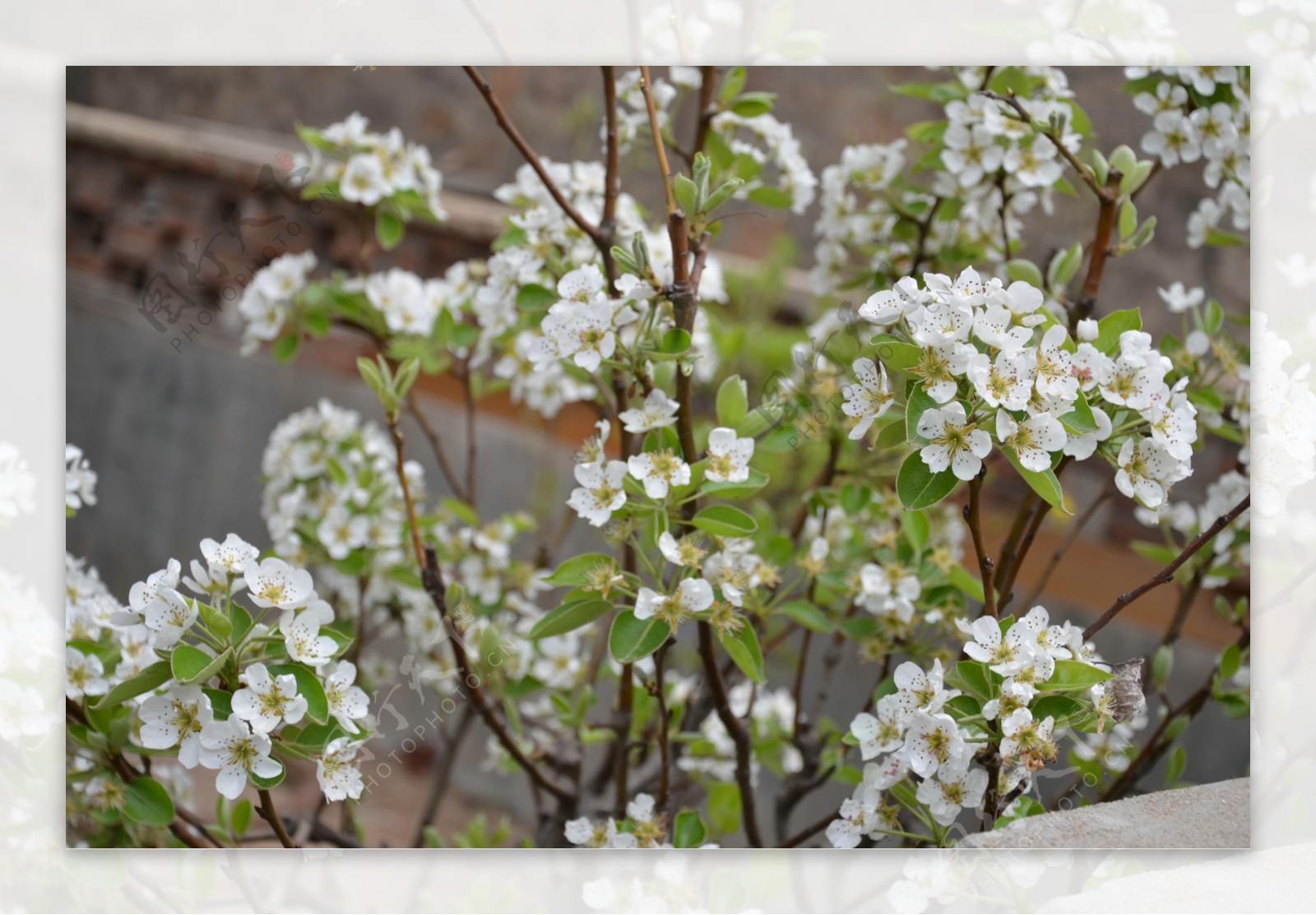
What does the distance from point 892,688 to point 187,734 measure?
58 cm

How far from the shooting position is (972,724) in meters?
0.86

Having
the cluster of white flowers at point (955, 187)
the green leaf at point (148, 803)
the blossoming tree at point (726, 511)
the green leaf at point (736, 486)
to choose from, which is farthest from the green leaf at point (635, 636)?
the cluster of white flowers at point (955, 187)

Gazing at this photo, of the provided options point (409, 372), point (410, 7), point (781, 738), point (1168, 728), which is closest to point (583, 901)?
point (781, 738)

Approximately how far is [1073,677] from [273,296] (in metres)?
0.92

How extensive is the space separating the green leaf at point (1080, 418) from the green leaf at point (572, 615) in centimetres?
39

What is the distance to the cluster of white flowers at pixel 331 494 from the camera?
1.23m

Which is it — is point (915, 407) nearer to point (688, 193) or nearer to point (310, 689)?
point (688, 193)

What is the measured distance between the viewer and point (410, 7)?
1221mm

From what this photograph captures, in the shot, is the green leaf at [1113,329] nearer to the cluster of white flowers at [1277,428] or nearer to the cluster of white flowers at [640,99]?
the cluster of white flowers at [1277,428]

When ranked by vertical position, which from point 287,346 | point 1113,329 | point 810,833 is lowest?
point 810,833

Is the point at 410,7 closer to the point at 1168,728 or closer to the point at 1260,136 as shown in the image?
the point at 1260,136

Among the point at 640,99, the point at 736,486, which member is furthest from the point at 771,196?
the point at 736,486

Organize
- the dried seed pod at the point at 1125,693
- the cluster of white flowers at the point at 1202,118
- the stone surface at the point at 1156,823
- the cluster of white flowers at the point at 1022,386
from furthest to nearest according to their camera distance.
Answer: the cluster of white flowers at the point at 1202,118 → the stone surface at the point at 1156,823 → the dried seed pod at the point at 1125,693 → the cluster of white flowers at the point at 1022,386

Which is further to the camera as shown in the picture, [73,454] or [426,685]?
[426,685]
